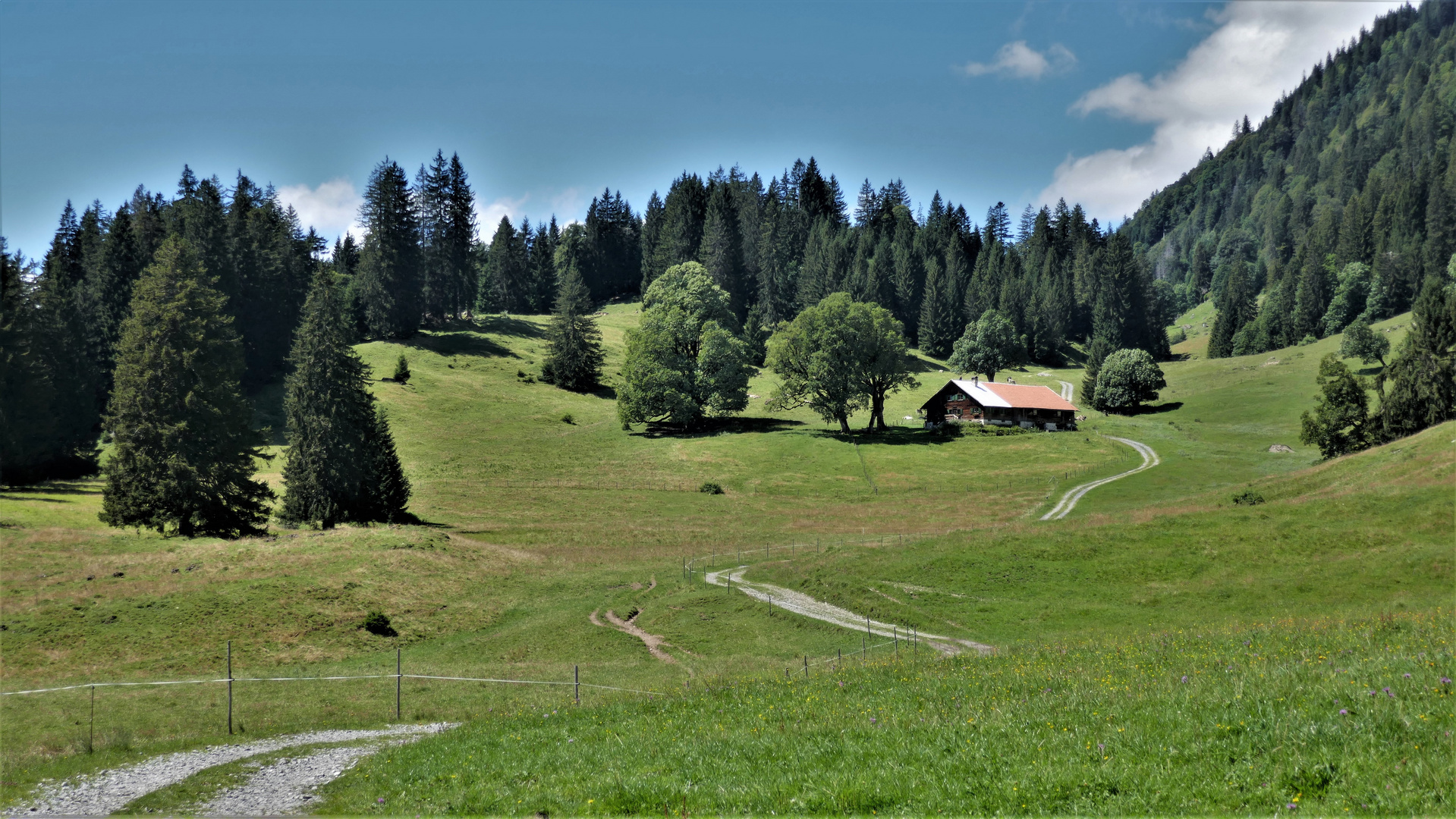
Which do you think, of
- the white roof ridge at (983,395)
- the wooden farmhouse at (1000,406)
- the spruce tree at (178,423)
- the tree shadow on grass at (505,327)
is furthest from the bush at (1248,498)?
the tree shadow on grass at (505,327)

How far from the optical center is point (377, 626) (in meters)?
35.8

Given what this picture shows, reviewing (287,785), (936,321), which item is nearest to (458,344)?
(936,321)

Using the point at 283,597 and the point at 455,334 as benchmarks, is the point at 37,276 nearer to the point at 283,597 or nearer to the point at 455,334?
the point at 455,334

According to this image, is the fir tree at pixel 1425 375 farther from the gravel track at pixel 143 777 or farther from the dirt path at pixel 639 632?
the gravel track at pixel 143 777

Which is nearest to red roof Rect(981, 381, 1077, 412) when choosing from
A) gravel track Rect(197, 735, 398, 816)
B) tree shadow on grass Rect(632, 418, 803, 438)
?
tree shadow on grass Rect(632, 418, 803, 438)

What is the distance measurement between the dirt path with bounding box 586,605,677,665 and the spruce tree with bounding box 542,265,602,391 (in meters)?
80.3

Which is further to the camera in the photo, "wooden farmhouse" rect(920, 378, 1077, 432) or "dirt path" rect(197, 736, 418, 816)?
"wooden farmhouse" rect(920, 378, 1077, 432)

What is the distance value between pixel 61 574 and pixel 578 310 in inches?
3438

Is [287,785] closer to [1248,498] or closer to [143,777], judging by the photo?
[143,777]

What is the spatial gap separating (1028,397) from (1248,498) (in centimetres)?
5759

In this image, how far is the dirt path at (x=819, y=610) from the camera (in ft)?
101

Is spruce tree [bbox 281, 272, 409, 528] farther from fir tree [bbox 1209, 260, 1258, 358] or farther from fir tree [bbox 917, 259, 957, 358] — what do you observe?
fir tree [bbox 1209, 260, 1258, 358]

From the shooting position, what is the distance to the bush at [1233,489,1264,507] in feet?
174

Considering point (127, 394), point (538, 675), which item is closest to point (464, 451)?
point (127, 394)
